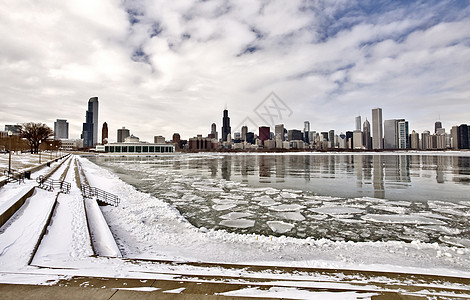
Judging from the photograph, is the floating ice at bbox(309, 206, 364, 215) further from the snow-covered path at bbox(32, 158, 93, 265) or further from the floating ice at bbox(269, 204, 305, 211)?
the snow-covered path at bbox(32, 158, 93, 265)

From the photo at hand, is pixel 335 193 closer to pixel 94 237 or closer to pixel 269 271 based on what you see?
pixel 269 271

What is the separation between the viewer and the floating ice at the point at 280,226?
37.1ft

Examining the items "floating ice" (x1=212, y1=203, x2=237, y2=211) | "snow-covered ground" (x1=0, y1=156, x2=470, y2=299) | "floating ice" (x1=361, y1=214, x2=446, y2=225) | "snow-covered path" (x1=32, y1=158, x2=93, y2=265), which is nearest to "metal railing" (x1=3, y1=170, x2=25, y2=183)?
"snow-covered ground" (x1=0, y1=156, x2=470, y2=299)

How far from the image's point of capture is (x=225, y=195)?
2003 centimetres

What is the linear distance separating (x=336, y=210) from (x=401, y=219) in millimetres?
3337

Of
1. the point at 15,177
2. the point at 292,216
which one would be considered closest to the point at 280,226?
the point at 292,216

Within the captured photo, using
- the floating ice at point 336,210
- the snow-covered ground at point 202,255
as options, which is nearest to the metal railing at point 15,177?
the snow-covered ground at point 202,255

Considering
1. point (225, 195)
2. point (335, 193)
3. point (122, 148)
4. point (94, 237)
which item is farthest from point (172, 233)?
point (122, 148)

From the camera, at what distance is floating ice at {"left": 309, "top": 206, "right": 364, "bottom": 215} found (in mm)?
14461

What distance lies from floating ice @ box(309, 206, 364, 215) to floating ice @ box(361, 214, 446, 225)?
40.8 inches

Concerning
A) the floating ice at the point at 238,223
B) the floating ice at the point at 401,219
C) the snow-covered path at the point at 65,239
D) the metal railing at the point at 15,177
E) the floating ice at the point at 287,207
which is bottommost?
the floating ice at the point at 401,219

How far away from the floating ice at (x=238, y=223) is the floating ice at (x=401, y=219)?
21.1 feet

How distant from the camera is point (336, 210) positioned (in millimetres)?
14945

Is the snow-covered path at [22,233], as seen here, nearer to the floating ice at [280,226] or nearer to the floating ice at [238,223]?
the floating ice at [238,223]
